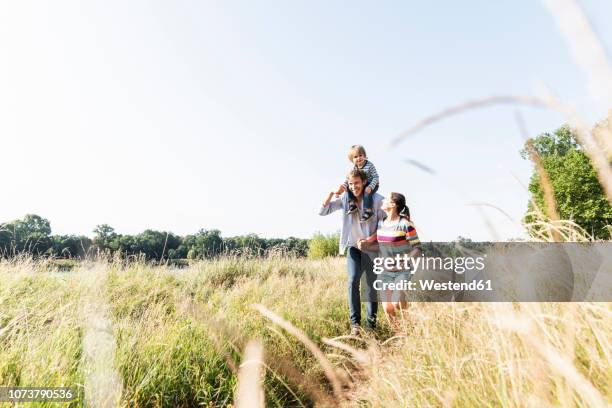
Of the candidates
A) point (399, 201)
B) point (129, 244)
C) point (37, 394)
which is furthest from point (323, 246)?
point (129, 244)

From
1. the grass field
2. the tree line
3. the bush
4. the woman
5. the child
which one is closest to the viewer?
the grass field

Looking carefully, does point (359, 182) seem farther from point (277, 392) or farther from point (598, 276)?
point (598, 276)

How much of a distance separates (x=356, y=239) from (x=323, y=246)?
13792 mm

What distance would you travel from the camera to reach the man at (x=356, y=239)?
15.8 feet

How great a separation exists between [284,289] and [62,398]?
16.2 ft

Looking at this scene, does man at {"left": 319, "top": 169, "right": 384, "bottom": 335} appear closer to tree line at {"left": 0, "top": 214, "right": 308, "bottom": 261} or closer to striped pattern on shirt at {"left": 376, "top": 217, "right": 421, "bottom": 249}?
striped pattern on shirt at {"left": 376, "top": 217, "right": 421, "bottom": 249}

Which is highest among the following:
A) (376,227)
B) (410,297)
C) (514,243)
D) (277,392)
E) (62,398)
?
(376,227)

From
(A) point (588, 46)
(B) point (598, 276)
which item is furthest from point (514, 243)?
(A) point (588, 46)

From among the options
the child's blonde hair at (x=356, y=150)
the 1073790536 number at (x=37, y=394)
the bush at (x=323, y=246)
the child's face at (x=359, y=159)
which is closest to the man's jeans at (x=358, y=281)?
the child's face at (x=359, y=159)

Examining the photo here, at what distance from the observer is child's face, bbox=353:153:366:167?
5.06 m

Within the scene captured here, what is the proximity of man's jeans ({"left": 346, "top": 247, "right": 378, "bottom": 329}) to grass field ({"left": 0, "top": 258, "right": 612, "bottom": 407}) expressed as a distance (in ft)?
1.07

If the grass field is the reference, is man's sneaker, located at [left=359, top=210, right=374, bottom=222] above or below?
Answer: above

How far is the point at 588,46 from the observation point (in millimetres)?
288

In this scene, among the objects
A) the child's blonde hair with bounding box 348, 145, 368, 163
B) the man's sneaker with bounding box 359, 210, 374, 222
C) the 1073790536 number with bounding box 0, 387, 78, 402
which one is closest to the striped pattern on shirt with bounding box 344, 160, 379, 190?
the child's blonde hair with bounding box 348, 145, 368, 163
